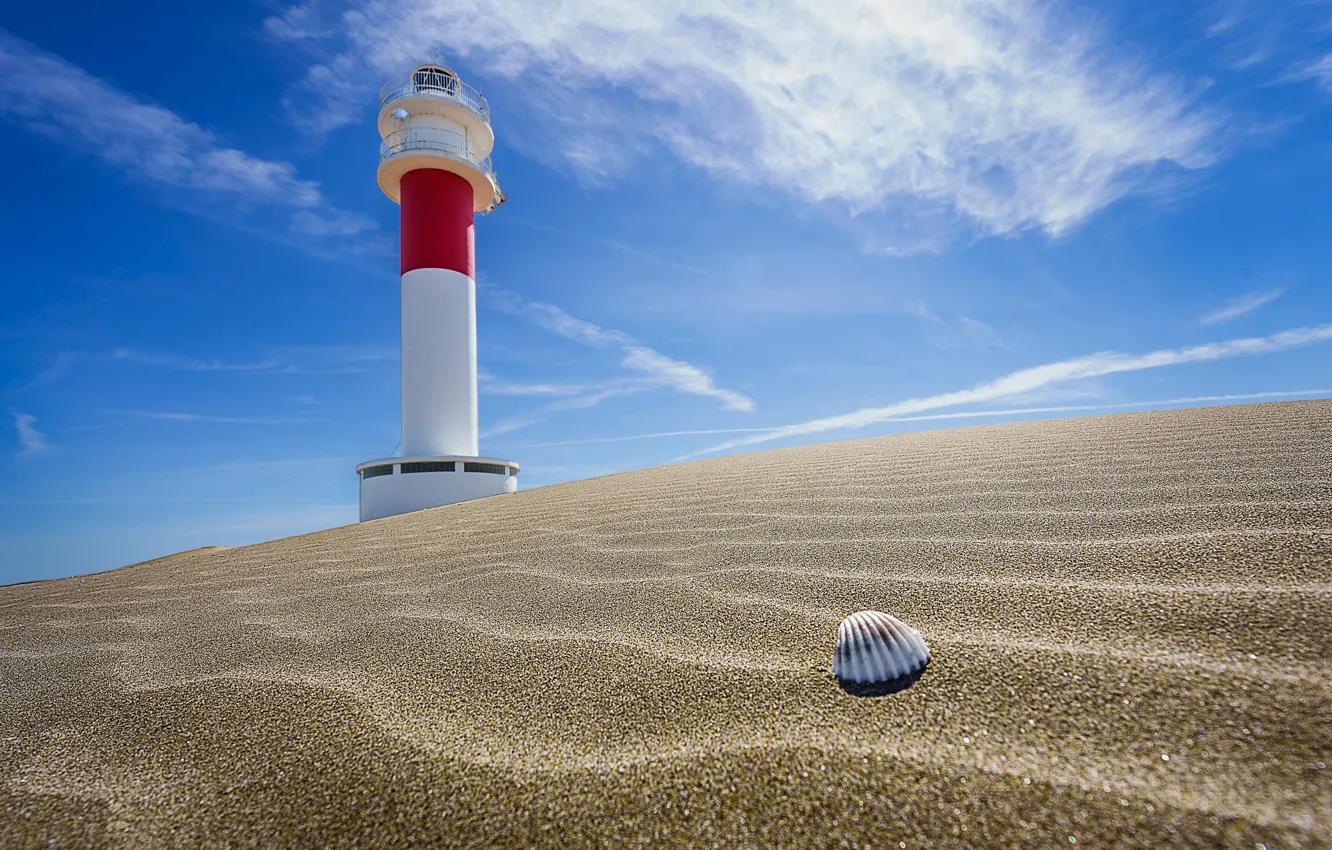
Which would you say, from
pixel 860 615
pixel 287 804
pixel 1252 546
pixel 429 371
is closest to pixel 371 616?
pixel 287 804

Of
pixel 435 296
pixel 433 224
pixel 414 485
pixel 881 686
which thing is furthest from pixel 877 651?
pixel 433 224

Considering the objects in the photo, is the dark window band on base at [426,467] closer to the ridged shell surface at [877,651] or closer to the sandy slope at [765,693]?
the sandy slope at [765,693]

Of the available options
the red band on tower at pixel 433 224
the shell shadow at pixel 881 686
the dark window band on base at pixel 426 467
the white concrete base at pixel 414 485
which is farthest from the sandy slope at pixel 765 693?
the red band on tower at pixel 433 224

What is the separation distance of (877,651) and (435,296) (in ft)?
31.8

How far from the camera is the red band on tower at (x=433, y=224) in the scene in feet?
32.1

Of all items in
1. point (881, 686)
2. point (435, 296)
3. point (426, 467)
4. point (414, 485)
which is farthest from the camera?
point (435, 296)

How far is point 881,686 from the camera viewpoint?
1109 mm

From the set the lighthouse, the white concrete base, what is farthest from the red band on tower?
the white concrete base

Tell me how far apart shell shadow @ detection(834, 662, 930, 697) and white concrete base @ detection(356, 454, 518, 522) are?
8.13 meters

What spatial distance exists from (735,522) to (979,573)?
1080 millimetres

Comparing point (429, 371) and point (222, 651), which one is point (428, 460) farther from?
point (222, 651)

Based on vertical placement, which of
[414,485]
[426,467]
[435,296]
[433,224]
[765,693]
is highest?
[433,224]

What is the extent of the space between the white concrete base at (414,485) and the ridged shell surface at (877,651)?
8052 mm

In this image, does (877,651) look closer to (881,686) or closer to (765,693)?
(881,686)
